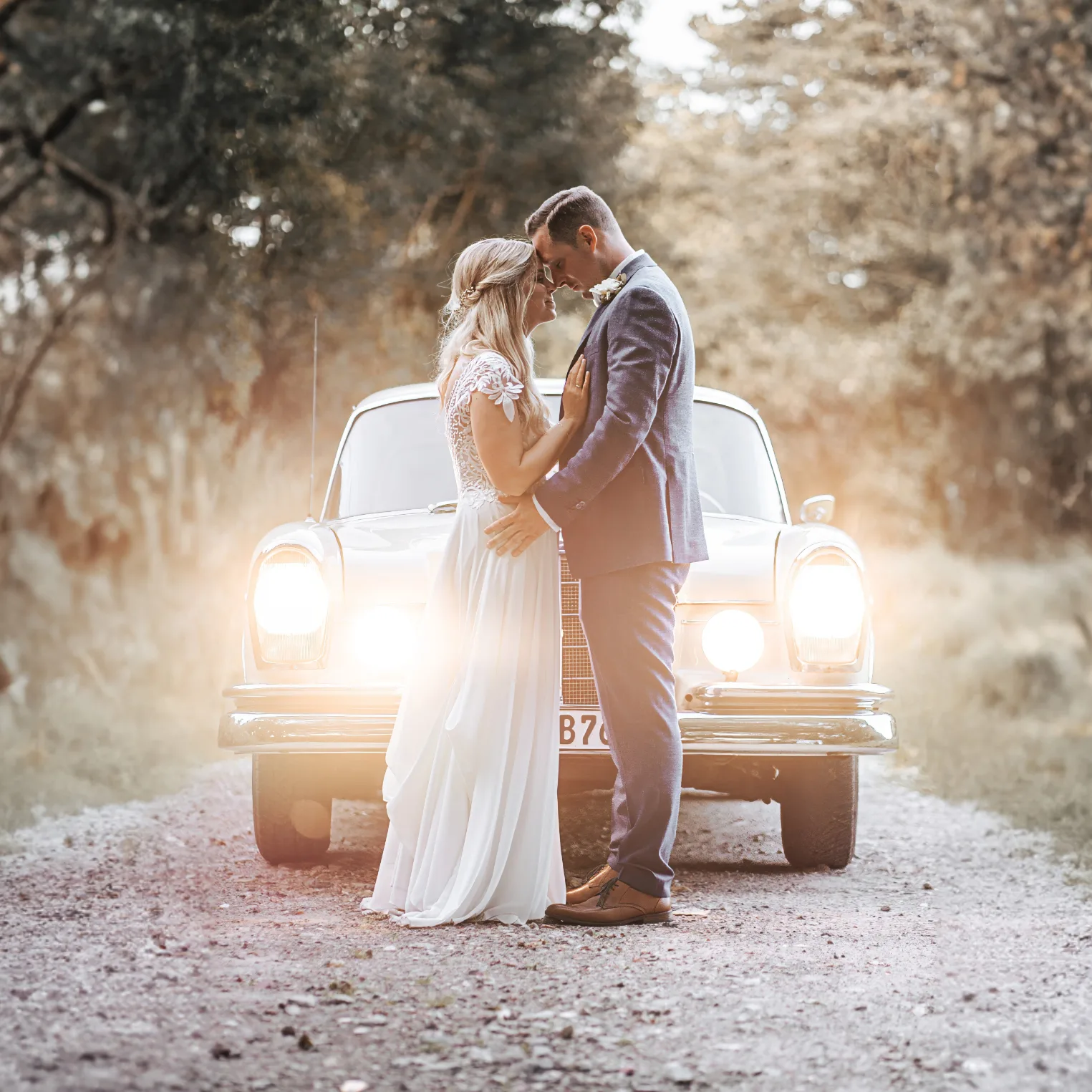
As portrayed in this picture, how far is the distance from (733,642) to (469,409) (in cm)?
120

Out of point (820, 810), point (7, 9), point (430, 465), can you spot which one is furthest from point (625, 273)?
point (7, 9)

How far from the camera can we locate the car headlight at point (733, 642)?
546cm

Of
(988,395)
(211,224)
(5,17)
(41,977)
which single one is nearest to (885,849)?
(41,977)

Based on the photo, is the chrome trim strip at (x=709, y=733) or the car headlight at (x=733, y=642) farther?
the car headlight at (x=733, y=642)

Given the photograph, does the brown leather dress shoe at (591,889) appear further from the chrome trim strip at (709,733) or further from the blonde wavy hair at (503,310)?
the blonde wavy hair at (503,310)

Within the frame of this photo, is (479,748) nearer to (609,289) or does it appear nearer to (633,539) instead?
(633,539)

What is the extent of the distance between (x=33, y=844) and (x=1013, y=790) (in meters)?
4.79

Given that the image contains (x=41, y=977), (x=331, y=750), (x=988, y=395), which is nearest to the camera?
(x=41, y=977)

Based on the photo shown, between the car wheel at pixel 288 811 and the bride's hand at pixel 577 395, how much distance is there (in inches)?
63.2

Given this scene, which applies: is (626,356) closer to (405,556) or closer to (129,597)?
(405,556)

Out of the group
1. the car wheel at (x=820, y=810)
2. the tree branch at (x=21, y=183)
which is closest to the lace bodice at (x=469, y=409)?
the car wheel at (x=820, y=810)

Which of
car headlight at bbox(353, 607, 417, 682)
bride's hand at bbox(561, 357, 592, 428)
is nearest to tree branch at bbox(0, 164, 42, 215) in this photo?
car headlight at bbox(353, 607, 417, 682)

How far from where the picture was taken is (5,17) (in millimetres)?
12523

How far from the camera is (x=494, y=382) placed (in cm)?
498
